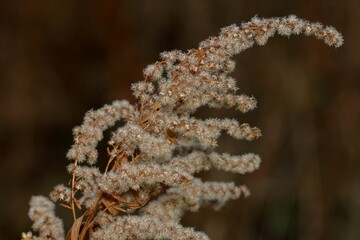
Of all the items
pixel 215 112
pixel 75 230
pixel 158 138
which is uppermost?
pixel 215 112

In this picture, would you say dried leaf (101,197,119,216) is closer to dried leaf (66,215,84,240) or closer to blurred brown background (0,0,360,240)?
dried leaf (66,215,84,240)

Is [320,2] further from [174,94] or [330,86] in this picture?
[174,94]

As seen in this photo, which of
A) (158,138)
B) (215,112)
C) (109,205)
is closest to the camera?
(158,138)

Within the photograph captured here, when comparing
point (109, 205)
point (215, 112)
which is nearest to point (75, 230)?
point (109, 205)

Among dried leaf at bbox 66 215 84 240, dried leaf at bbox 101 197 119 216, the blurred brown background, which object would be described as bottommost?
dried leaf at bbox 66 215 84 240

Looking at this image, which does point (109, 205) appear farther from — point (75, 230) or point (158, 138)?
point (158, 138)

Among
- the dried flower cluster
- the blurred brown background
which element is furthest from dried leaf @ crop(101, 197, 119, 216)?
the blurred brown background

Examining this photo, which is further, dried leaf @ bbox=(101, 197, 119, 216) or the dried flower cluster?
A: dried leaf @ bbox=(101, 197, 119, 216)
